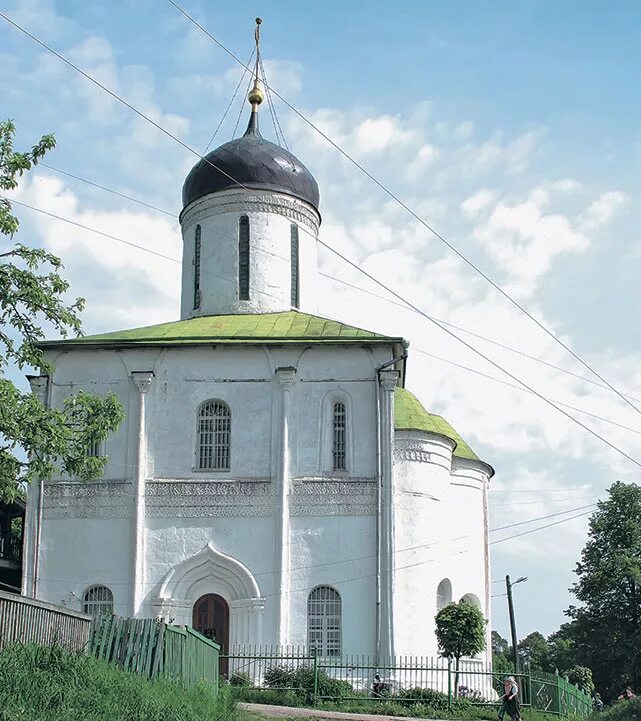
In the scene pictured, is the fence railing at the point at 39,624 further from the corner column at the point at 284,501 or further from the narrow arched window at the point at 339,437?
the narrow arched window at the point at 339,437

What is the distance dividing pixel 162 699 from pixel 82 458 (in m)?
6.35

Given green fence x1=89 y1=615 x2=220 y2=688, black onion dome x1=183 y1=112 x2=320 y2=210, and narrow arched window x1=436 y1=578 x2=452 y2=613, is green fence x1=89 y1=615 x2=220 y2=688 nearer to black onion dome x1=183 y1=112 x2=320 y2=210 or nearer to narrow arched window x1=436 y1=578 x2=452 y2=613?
narrow arched window x1=436 y1=578 x2=452 y2=613

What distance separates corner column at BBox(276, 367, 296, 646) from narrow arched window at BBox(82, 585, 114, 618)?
393cm

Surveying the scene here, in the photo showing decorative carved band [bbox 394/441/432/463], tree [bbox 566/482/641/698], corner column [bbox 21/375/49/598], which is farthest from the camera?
tree [bbox 566/482/641/698]

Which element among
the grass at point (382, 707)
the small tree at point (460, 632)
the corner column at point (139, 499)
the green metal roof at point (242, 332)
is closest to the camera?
the grass at point (382, 707)

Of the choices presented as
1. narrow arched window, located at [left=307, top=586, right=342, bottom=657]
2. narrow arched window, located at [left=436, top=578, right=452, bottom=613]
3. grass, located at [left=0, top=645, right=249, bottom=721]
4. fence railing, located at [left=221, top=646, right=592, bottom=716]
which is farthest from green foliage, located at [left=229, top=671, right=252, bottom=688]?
grass, located at [left=0, top=645, right=249, bottom=721]

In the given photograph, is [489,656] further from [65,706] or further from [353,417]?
[65,706]

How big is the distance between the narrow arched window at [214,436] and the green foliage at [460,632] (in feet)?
19.8

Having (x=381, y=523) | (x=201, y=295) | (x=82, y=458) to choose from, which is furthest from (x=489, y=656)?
(x=82, y=458)

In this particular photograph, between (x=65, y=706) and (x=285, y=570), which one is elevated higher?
(x=285, y=570)

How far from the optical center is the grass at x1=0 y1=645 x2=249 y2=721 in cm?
1123

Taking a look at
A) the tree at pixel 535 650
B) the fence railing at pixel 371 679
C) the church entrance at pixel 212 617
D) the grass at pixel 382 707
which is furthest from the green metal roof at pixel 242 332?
the tree at pixel 535 650

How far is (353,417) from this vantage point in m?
25.6

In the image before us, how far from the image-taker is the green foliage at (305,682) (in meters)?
21.9
